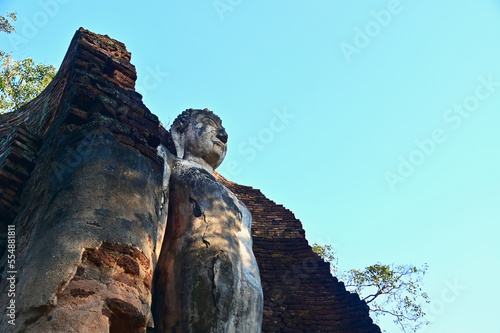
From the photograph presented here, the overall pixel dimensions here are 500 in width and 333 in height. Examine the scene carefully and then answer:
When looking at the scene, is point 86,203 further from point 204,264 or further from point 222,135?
point 222,135

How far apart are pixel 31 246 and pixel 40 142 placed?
143cm

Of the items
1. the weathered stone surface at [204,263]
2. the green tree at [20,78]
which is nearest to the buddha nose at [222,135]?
the weathered stone surface at [204,263]

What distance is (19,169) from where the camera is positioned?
13.1 ft

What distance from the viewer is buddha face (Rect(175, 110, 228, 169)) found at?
5320mm

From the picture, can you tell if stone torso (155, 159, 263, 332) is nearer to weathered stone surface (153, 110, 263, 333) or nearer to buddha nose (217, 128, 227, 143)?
weathered stone surface (153, 110, 263, 333)

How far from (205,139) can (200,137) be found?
56 mm

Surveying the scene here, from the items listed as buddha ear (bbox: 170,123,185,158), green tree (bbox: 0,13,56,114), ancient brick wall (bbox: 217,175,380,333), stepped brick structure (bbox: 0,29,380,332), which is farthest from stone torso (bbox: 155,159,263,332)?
green tree (bbox: 0,13,56,114)

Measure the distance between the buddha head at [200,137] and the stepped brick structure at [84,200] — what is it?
0.95 metres

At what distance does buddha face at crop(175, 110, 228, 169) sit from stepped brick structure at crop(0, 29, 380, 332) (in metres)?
0.97

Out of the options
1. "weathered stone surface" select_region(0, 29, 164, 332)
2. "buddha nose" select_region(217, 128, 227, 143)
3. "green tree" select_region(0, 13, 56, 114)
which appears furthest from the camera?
"green tree" select_region(0, 13, 56, 114)

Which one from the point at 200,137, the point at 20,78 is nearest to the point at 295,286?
the point at 200,137

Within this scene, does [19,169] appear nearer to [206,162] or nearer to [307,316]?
[206,162]

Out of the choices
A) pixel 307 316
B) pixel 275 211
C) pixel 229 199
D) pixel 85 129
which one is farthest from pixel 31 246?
pixel 275 211

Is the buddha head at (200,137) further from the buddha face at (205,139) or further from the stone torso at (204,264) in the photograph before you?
the stone torso at (204,264)
